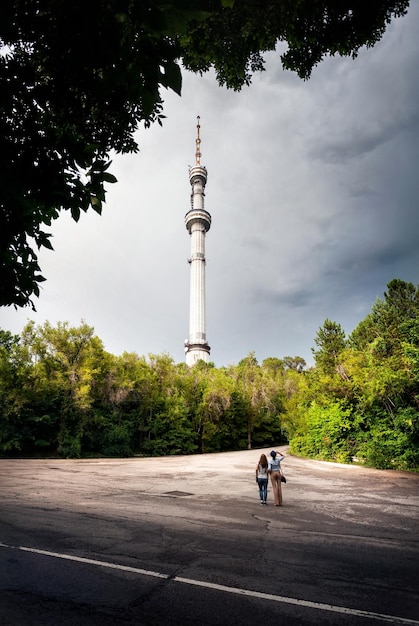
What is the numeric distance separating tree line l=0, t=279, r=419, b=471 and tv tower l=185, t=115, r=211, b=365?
2541 centimetres

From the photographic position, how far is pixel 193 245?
89.3 meters

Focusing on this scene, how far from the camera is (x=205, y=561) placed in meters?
5.57

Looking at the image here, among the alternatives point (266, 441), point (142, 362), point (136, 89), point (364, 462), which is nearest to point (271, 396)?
point (266, 441)

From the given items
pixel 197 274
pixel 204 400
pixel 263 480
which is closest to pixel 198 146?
pixel 197 274

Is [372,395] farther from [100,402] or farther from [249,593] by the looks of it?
[100,402]

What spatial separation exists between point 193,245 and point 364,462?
72793 millimetres

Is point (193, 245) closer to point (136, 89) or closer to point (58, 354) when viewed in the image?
point (58, 354)

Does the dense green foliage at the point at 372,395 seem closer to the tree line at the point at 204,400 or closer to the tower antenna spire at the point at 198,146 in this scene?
the tree line at the point at 204,400

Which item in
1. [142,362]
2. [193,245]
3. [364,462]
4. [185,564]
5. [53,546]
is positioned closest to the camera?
[185,564]

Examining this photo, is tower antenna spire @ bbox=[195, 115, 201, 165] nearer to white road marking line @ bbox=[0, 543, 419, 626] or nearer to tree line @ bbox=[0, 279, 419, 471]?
tree line @ bbox=[0, 279, 419, 471]

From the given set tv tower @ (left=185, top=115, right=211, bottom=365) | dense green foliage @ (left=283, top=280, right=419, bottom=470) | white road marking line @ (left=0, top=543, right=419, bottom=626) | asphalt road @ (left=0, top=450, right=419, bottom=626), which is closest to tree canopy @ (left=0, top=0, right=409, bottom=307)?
asphalt road @ (left=0, top=450, right=419, bottom=626)

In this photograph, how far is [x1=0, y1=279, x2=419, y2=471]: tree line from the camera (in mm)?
22266

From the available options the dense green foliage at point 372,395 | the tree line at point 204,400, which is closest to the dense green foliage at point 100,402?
the tree line at point 204,400

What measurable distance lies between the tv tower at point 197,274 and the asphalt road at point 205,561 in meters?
67.1
